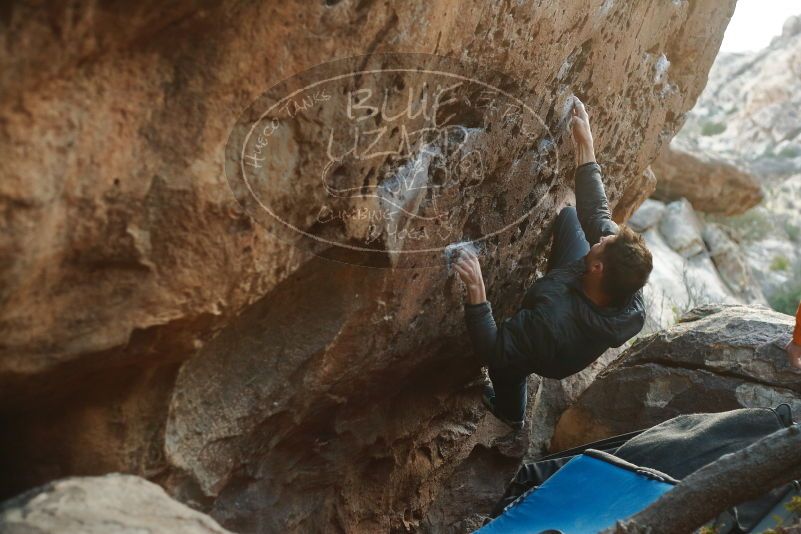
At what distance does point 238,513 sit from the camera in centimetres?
338

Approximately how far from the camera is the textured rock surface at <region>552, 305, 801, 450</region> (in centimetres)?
436

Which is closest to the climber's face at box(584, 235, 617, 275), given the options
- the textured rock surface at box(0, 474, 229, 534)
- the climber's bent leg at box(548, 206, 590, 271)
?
the climber's bent leg at box(548, 206, 590, 271)

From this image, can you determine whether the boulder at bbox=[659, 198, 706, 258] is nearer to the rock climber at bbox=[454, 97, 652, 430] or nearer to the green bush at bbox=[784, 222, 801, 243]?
the green bush at bbox=[784, 222, 801, 243]

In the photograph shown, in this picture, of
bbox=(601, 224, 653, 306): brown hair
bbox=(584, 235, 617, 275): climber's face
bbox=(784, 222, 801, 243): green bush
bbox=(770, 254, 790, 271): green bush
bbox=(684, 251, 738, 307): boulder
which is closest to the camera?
bbox=(601, 224, 653, 306): brown hair

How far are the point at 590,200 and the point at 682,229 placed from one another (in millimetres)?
9030

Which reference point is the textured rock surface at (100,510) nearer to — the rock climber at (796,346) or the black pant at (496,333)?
the black pant at (496,333)

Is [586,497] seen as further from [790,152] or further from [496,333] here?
[790,152]

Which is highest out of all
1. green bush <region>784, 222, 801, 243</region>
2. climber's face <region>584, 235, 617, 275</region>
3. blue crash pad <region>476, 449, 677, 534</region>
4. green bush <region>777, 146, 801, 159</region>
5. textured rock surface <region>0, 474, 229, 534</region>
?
green bush <region>777, 146, 801, 159</region>

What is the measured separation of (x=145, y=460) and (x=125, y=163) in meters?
1.11

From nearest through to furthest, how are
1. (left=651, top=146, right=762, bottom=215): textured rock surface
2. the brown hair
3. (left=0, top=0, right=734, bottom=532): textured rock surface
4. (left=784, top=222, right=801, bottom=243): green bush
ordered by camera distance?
1. (left=0, top=0, right=734, bottom=532): textured rock surface
2. the brown hair
3. (left=651, top=146, right=762, bottom=215): textured rock surface
4. (left=784, top=222, right=801, bottom=243): green bush

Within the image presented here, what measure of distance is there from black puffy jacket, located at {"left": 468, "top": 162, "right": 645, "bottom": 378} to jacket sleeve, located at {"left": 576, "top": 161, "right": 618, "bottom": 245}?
13cm

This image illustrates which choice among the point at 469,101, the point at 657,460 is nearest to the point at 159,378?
the point at 469,101

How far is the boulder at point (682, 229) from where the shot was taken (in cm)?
1231

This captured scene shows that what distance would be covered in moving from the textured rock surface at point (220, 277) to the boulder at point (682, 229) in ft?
27.9
